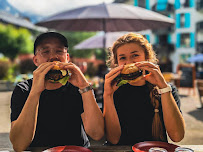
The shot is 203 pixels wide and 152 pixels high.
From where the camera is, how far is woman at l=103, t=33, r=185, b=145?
6.70 feet

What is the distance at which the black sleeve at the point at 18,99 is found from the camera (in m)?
1.98

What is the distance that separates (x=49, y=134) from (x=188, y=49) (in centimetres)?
3398

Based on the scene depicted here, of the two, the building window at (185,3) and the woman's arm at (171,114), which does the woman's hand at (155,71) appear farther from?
the building window at (185,3)

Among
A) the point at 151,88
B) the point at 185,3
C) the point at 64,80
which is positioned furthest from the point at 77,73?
the point at 185,3

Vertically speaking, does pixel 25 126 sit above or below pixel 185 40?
below

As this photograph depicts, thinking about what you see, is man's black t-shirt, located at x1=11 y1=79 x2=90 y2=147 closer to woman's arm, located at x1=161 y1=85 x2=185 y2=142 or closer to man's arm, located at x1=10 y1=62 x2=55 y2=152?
man's arm, located at x1=10 y1=62 x2=55 y2=152

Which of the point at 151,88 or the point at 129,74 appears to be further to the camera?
the point at 151,88

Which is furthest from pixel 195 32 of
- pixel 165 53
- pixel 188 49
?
pixel 165 53

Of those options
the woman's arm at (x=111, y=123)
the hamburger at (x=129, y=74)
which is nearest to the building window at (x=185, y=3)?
the hamburger at (x=129, y=74)

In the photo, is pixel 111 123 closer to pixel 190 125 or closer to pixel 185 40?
pixel 190 125

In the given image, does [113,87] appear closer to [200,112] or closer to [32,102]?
[32,102]

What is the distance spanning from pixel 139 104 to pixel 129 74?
41 centimetres

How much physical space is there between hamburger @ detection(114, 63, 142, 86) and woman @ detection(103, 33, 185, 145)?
0.14 feet

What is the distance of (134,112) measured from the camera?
2.34 meters
